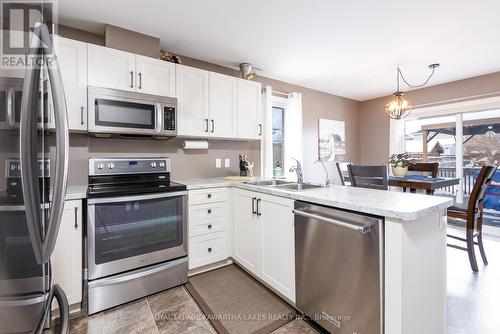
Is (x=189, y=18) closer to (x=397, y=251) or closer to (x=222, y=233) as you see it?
(x=222, y=233)

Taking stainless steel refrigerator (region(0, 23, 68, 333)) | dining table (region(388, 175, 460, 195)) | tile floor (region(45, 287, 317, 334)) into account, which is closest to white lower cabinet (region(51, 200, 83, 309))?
tile floor (region(45, 287, 317, 334))

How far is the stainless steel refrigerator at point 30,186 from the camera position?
0.60m

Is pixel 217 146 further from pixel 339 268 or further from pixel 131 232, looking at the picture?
pixel 339 268

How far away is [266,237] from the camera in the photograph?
81.9 inches

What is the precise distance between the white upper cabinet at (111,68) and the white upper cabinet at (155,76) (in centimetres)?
6

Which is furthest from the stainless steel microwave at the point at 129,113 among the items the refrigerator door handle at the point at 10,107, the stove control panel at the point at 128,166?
the refrigerator door handle at the point at 10,107

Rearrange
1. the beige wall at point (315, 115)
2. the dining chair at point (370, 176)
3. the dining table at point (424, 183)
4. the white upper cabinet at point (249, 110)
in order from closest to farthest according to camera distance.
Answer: the dining chair at point (370, 176)
the dining table at point (424, 183)
the white upper cabinet at point (249, 110)
the beige wall at point (315, 115)

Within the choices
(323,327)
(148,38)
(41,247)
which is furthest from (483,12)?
(41,247)

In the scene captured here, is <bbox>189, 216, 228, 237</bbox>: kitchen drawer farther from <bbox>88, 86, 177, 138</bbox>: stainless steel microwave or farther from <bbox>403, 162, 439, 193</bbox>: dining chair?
<bbox>403, 162, 439, 193</bbox>: dining chair

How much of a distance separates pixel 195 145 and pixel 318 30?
1.85m

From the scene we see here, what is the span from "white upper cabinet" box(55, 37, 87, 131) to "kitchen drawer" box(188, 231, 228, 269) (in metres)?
Result: 1.49

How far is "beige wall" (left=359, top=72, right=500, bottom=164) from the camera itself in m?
3.69

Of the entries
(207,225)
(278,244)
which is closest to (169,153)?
(207,225)

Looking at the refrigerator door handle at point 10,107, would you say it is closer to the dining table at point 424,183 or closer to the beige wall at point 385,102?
the dining table at point 424,183
